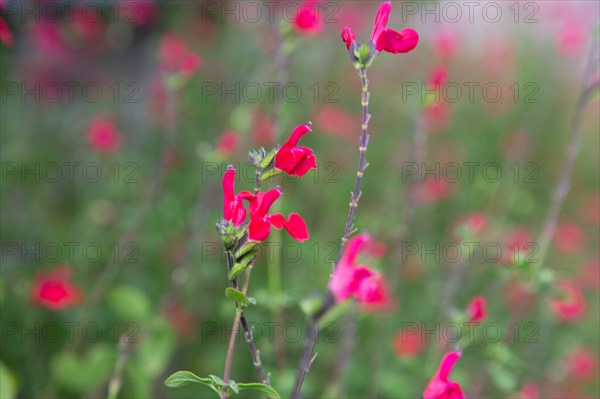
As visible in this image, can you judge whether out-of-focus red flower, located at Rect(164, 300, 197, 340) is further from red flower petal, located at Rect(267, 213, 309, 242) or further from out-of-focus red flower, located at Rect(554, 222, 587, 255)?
out-of-focus red flower, located at Rect(554, 222, 587, 255)

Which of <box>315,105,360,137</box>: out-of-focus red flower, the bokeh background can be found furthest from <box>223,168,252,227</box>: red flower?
<box>315,105,360,137</box>: out-of-focus red flower

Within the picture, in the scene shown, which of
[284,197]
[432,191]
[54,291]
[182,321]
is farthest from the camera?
[432,191]

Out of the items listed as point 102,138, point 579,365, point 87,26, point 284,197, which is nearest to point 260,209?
point 284,197

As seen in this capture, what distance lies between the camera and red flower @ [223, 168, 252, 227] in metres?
1.07

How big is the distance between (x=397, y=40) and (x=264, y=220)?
411 mm

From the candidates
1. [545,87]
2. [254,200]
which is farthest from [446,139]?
[254,200]

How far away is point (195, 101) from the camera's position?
4.04 m

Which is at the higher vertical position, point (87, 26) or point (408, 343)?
point (87, 26)

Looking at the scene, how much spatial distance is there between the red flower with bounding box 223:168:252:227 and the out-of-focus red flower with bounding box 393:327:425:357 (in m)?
1.71

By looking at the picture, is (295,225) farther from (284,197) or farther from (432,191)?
(432,191)

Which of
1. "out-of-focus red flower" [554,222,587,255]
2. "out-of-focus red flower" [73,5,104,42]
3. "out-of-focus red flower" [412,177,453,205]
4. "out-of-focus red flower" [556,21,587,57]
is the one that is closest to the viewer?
"out-of-focus red flower" [412,177,453,205]

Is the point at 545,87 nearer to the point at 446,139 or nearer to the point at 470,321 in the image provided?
the point at 446,139

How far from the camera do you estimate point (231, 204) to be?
1076 mm

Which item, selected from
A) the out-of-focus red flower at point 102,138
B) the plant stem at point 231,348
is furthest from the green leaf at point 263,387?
the out-of-focus red flower at point 102,138
